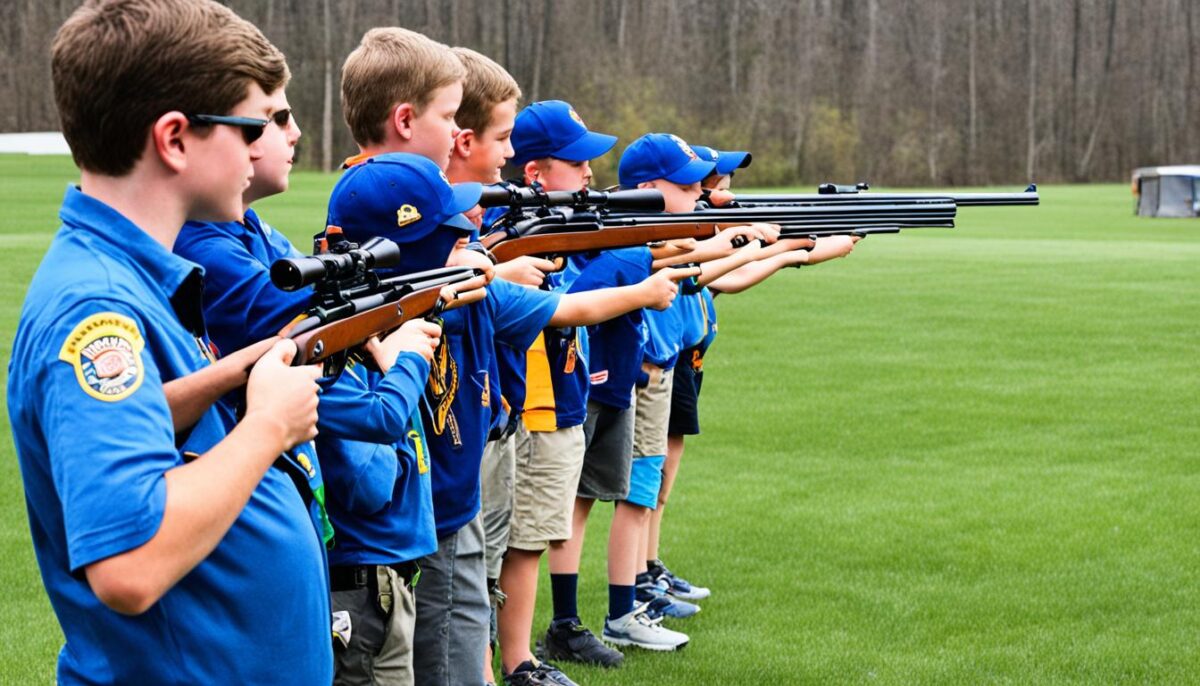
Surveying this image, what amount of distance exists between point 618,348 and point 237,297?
2939 millimetres

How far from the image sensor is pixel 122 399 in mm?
1908

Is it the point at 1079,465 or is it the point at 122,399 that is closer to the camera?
the point at 122,399

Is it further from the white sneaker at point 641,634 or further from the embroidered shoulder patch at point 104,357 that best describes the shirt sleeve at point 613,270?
the embroidered shoulder patch at point 104,357

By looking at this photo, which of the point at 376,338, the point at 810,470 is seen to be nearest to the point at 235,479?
the point at 376,338

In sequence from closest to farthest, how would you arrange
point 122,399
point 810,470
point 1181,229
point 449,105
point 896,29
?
point 122,399 < point 449,105 < point 810,470 < point 1181,229 < point 896,29

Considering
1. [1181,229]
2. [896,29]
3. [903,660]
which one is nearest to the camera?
[903,660]

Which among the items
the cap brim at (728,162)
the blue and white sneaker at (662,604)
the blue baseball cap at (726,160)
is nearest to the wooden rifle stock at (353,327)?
the blue and white sneaker at (662,604)

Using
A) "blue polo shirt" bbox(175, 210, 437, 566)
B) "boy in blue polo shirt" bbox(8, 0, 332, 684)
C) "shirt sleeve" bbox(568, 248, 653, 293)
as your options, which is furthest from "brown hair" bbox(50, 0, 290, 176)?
"shirt sleeve" bbox(568, 248, 653, 293)

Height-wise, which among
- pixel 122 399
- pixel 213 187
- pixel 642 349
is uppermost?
pixel 213 187

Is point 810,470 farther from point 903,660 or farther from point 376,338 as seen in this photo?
point 376,338

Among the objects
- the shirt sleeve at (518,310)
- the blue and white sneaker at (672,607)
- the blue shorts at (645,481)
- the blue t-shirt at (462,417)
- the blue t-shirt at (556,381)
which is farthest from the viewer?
the blue and white sneaker at (672,607)

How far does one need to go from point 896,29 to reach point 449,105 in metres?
58.3

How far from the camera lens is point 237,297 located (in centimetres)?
304

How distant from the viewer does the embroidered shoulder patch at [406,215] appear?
3680 mm
